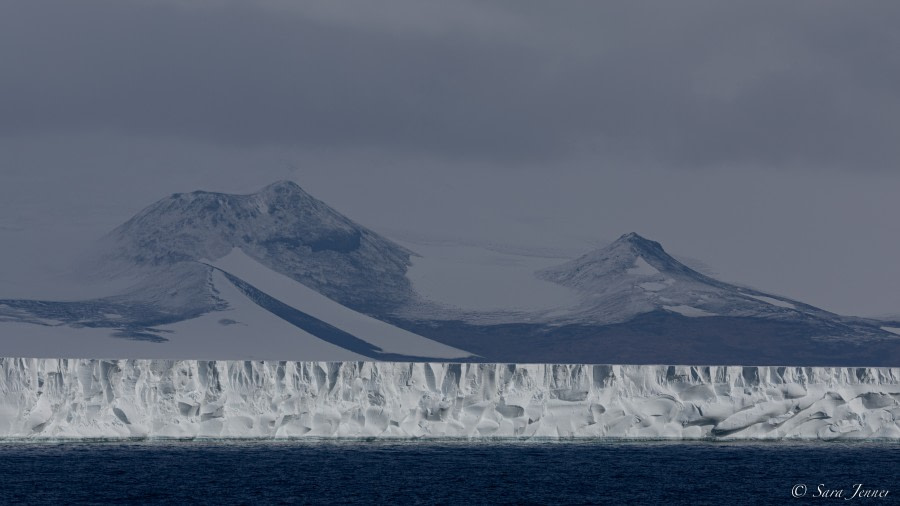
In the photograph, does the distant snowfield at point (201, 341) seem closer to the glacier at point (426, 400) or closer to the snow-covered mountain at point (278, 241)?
the snow-covered mountain at point (278, 241)

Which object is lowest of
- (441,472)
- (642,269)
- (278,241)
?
(441,472)

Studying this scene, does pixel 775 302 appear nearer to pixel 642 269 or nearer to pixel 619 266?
pixel 642 269

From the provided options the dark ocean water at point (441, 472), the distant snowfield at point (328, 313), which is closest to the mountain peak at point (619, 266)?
the distant snowfield at point (328, 313)

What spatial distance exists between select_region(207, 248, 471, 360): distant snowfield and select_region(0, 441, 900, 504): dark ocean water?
5922 centimetres

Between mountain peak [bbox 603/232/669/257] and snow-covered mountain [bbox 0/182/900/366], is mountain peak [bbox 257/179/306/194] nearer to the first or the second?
snow-covered mountain [bbox 0/182/900/366]

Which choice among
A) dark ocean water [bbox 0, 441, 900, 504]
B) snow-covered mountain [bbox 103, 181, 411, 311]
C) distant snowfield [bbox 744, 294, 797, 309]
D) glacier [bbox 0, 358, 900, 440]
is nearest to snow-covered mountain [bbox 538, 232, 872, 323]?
distant snowfield [bbox 744, 294, 797, 309]

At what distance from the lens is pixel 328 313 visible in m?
111

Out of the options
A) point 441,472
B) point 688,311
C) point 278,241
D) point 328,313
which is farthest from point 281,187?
point 441,472

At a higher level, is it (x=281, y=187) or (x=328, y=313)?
(x=281, y=187)

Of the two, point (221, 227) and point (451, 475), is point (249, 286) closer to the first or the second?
point (221, 227)

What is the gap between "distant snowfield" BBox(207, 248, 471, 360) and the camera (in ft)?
344

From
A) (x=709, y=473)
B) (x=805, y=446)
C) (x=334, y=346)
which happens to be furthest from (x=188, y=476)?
(x=334, y=346)

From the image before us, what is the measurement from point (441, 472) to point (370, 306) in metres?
77.6

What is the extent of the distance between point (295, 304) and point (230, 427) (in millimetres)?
72014
